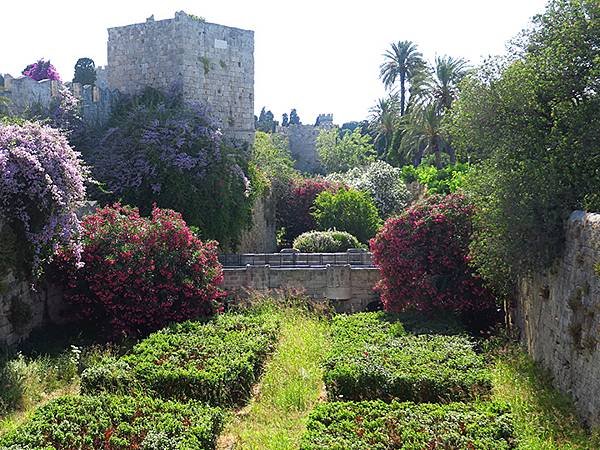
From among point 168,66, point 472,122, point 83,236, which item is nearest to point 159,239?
point 83,236

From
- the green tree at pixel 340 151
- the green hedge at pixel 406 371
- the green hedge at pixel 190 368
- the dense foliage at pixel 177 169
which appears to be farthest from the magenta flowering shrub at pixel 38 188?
the green tree at pixel 340 151

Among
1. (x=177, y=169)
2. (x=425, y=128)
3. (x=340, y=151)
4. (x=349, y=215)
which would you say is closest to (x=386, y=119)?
(x=340, y=151)

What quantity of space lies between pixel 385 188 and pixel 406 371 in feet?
74.3

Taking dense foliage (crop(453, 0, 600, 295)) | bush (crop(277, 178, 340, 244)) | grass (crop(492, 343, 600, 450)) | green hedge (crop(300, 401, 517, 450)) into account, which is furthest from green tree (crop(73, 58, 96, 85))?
green hedge (crop(300, 401, 517, 450))

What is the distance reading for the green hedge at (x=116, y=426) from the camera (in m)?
6.94

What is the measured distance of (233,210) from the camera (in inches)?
798

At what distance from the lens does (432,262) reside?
13930 millimetres

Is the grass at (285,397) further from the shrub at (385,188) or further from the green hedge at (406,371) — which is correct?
the shrub at (385,188)

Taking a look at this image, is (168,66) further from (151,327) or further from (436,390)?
(436,390)

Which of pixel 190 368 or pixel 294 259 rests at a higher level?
pixel 294 259

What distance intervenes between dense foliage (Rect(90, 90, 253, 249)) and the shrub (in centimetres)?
1100

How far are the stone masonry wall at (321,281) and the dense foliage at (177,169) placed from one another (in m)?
2.84

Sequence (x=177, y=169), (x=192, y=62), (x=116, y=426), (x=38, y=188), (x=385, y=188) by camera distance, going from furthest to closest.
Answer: (x=385, y=188), (x=192, y=62), (x=177, y=169), (x=38, y=188), (x=116, y=426)

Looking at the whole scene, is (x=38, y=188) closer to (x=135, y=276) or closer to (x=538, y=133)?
(x=135, y=276)
